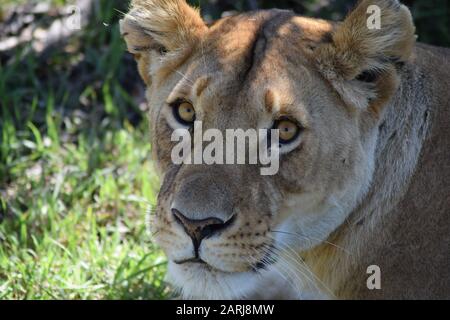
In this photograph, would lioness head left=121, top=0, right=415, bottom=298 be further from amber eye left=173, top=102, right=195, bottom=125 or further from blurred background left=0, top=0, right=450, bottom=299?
blurred background left=0, top=0, right=450, bottom=299

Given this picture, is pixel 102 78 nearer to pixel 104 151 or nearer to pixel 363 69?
pixel 104 151

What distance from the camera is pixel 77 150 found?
5156 mm

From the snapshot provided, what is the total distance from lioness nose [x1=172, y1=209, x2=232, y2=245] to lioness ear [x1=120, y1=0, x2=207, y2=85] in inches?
33.2

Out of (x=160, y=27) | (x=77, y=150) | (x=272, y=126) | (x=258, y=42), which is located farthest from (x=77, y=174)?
(x=272, y=126)

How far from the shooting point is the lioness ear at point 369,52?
320cm

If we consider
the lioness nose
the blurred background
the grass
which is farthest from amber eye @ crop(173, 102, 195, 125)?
the grass

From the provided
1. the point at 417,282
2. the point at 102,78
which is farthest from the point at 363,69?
the point at 102,78

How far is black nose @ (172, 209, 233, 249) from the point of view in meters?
2.92

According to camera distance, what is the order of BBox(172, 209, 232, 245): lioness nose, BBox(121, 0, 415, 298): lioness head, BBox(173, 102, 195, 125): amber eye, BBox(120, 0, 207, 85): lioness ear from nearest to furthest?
1. BBox(172, 209, 232, 245): lioness nose
2. BBox(121, 0, 415, 298): lioness head
3. BBox(173, 102, 195, 125): amber eye
4. BBox(120, 0, 207, 85): lioness ear

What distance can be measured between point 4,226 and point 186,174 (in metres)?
1.71

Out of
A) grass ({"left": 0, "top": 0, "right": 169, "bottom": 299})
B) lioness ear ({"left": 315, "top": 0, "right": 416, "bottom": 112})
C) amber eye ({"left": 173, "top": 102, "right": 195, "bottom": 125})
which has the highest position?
lioness ear ({"left": 315, "top": 0, "right": 416, "bottom": 112})

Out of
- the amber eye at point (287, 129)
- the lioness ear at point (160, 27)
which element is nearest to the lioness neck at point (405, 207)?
the amber eye at point (287, 129)

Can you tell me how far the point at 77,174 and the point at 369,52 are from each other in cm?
224

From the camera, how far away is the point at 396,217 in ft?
11.0
